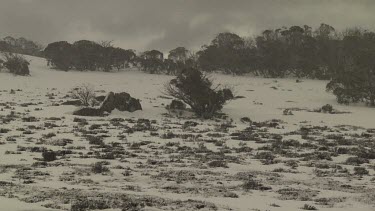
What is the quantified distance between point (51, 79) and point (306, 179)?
49746 mm

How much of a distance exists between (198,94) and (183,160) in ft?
61.3

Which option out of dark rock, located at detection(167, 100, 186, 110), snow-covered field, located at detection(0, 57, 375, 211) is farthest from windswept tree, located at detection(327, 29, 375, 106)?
dark rock, located at detection(167, 100, 186, 110)

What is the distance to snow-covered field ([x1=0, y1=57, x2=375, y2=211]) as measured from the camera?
10.9 meters

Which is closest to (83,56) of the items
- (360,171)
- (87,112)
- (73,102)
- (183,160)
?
(73,102)

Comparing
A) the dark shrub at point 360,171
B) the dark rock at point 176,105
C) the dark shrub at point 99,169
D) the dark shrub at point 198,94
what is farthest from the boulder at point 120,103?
the dark shrub at point 360,171

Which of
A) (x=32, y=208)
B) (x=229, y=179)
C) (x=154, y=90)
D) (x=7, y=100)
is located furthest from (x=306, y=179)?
(x=154, y=90)

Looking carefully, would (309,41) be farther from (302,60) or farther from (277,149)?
(277,149)

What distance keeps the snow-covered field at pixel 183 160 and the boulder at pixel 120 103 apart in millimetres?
758

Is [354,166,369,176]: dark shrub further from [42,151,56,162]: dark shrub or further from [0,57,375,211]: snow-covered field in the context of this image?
[42,151,56,162]: dark shrub

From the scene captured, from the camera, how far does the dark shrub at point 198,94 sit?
1389 inches

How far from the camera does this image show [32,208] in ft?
29.9

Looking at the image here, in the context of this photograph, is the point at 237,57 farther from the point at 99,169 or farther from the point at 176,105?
the point at 99,169

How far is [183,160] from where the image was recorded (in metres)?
17.0

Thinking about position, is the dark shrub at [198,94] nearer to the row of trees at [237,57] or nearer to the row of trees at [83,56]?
the row of trees at [237,57]
